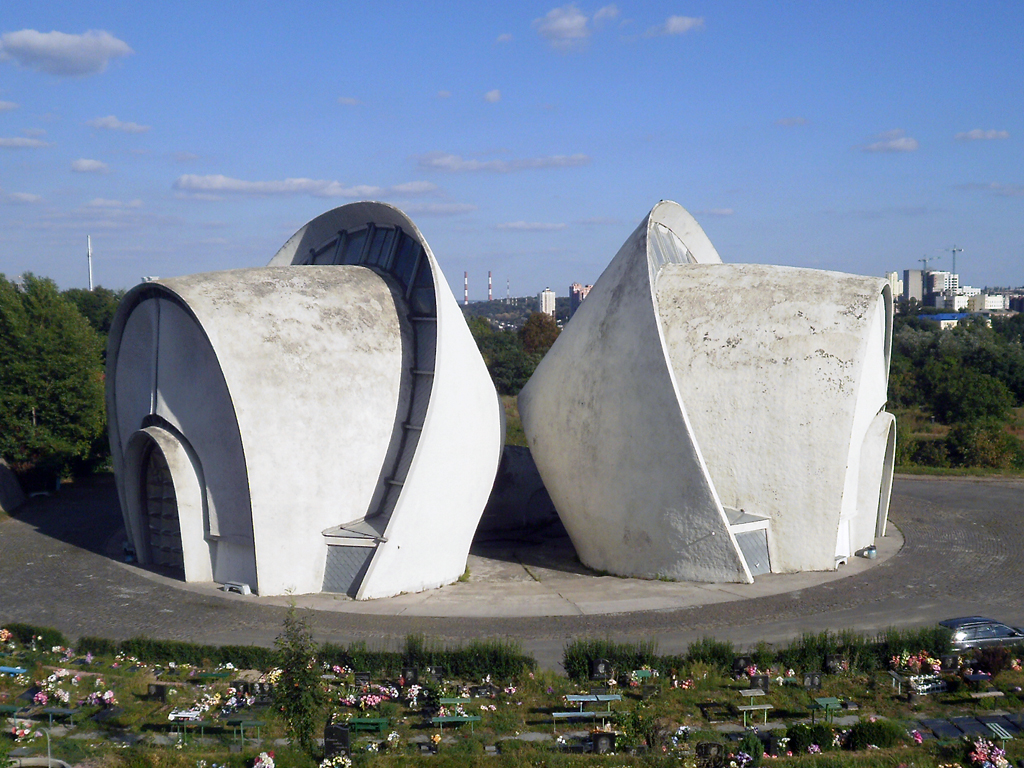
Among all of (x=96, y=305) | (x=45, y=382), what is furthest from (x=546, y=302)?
(x=45, y=382)

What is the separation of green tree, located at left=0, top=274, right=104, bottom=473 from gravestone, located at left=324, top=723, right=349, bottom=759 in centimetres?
2381

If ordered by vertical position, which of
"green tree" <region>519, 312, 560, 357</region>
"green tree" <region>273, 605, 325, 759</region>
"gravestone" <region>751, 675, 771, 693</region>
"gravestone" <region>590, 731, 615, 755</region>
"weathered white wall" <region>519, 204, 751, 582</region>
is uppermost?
"green tree" <region>519, 312, 560, 357</region>

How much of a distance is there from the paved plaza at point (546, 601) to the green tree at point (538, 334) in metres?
53.3

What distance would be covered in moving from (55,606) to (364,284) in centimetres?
962

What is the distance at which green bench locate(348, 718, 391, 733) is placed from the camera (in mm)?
11727

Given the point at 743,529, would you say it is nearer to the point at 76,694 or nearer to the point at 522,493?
the point at 522,493

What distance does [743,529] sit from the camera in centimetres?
1908

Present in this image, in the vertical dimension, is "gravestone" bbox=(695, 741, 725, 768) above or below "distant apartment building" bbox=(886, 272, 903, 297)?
below

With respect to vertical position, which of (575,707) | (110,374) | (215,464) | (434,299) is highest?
(434,299)

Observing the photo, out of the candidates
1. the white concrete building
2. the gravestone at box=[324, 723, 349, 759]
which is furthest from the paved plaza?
the gravestone at box=[324, 723, 349, 759]

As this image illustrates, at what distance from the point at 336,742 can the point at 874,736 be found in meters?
6.88

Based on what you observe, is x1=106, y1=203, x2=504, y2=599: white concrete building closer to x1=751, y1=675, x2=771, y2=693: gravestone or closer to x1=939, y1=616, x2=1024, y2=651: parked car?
x1=751, y1=675, x2=771, y2=693: gravestone

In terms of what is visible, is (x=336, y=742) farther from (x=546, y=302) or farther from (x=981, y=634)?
(x=546, y=302)

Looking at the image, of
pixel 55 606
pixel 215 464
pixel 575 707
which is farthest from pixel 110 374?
pixel 575 707
